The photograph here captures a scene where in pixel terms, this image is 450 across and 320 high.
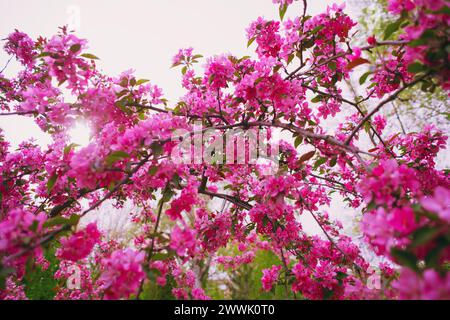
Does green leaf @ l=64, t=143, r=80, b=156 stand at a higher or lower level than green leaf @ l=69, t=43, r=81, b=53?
lower

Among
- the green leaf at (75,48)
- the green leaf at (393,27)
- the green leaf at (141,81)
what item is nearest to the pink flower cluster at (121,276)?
the green leaf at (75,48)

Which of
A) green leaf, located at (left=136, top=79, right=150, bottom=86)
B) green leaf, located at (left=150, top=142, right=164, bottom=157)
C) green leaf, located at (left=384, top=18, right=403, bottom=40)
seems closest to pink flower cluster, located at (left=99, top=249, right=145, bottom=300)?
green leaf, located at (left=150, top=142, right=164, bottom=157)

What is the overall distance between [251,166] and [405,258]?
257cm

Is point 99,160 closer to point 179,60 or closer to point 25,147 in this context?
point 179,60

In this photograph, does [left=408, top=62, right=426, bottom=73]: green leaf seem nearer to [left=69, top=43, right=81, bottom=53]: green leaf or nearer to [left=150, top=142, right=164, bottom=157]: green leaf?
[left=150, top=142, right=164, bottom=157]: green leaf

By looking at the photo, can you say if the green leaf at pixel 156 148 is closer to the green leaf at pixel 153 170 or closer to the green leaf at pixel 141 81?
the green leaf at pixel 153 170

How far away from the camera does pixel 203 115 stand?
235 cm

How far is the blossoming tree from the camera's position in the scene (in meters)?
1.10

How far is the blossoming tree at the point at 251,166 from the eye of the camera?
1100 millimetres

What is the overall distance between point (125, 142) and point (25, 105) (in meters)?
1.04

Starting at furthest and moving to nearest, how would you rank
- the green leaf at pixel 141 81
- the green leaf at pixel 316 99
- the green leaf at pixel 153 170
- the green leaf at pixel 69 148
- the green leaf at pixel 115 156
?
the green leaf at pixel 316 99 → the green leaf at pixel 141 81 → the green leaf at pixel 69 148 → the green leaf at pixel 153 170 → the green leaf at pixel 115 156

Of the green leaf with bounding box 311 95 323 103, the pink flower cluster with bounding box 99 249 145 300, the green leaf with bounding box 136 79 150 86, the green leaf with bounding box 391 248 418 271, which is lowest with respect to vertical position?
the pink flower cluster with bounding box 99 249 145 300

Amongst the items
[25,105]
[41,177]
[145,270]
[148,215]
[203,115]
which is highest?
[203,115]
